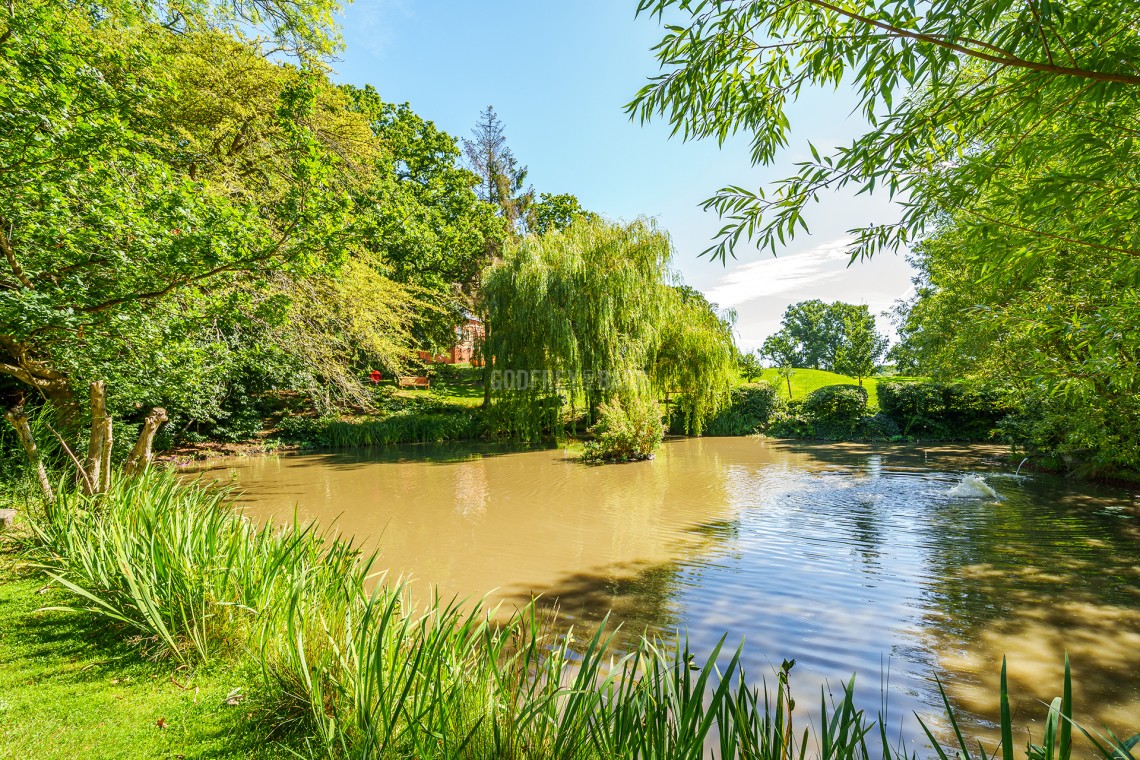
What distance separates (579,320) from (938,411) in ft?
41.4

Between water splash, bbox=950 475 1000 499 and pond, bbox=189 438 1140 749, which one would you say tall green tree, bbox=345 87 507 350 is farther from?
water splash, bbox=950 475 1000 499

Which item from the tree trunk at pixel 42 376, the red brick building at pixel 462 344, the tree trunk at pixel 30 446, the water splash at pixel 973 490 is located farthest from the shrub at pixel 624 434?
the tree trunk at pixel 30 446

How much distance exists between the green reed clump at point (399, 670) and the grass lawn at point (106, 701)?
144 mm

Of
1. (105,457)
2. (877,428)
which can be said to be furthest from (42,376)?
(877,428)

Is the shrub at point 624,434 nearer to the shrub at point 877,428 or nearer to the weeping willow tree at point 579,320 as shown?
the weeping willow tree at point 579,320

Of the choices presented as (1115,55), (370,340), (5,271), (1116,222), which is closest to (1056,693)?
(1116,222)

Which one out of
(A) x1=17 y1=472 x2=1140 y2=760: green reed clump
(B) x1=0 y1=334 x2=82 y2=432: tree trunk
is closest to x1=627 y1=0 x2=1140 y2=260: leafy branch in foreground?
(A) x1=17 y1=472 x2=1140 y2=760: green reed clump

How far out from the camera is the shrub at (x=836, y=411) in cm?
1786

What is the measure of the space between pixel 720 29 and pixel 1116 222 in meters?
2.00

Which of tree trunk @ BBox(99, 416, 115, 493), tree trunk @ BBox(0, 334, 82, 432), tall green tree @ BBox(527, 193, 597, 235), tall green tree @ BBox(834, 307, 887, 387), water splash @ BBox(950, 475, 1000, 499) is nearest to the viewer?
tree trunk @ BBox(0, 334, 82, 432)

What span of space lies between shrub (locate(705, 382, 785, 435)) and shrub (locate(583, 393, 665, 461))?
22.8 feet

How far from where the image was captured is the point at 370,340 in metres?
11.4

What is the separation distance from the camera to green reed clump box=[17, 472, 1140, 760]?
66.2 inches

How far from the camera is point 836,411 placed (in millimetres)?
18203
